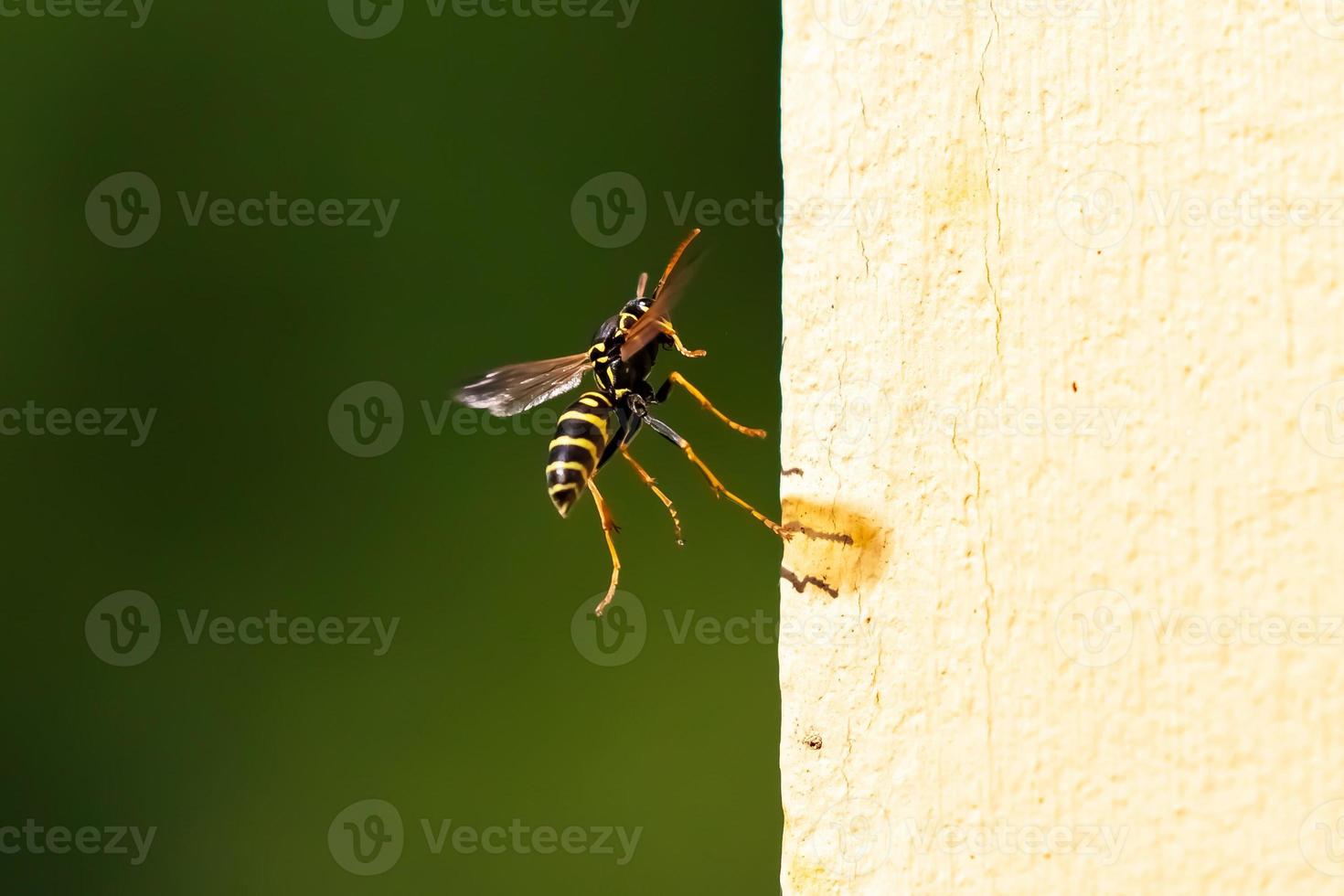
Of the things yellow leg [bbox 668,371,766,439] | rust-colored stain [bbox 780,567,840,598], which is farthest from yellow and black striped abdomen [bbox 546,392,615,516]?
rust-colored stain [bbox 780,567,840,598]

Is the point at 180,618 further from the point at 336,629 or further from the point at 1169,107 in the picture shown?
the point at 1169,107

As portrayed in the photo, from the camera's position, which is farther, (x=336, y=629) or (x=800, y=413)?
(x=336, y=629)

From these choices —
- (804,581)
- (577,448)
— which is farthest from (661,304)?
(804,581)

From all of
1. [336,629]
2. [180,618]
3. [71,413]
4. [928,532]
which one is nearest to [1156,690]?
[928,532]

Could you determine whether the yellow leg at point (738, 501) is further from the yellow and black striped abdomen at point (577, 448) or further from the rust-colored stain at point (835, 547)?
the yellow and black striped abdomen at point (577, 448)

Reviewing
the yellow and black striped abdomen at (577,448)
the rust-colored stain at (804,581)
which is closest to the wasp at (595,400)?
the yellow and black striped abdomen at (577,448)

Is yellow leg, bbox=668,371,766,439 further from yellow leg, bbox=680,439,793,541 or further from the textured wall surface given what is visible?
the textured wall surface
